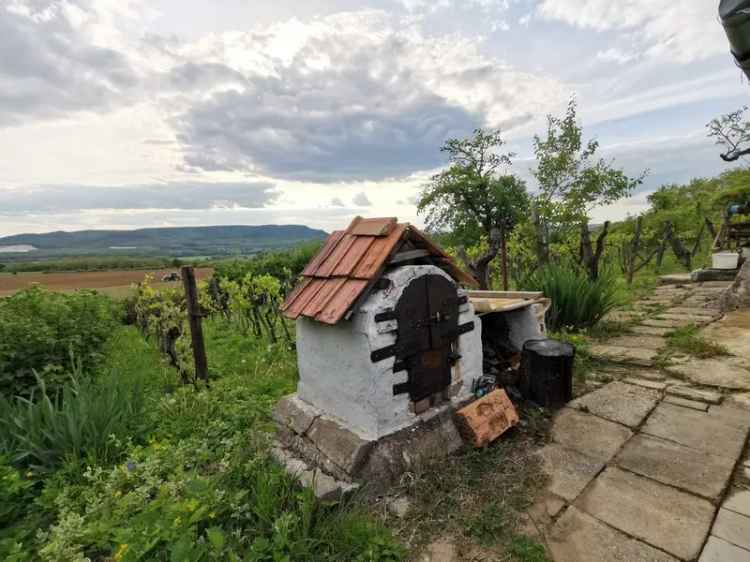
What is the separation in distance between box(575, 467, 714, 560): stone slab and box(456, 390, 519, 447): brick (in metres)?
0.68

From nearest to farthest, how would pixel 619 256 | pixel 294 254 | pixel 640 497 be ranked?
pixel 640 497 → pixel 619 256 → pixel 294 254

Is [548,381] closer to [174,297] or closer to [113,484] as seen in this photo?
[113,484]

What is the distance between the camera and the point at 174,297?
580cm

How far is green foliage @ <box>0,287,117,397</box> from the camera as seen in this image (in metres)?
3.63

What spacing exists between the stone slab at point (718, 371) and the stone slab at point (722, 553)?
237cm

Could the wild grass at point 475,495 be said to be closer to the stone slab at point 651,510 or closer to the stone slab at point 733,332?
the stone slab at point 651,510

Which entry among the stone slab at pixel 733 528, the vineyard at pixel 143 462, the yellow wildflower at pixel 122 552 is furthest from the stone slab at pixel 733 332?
the yellow wildflower at pixel 122 552

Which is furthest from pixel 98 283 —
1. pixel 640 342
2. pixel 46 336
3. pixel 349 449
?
pixel 640 342

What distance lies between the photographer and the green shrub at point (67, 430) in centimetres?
281

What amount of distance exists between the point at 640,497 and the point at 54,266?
1093 inches

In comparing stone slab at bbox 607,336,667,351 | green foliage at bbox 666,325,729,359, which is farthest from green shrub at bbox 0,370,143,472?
green foliage at bbox 666,325,729,359

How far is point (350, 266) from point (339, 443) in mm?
1269

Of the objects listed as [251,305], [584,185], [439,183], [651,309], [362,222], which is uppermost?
[439,183]

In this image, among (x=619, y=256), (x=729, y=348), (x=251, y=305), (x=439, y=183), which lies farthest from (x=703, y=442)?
(x=439, y=183)
